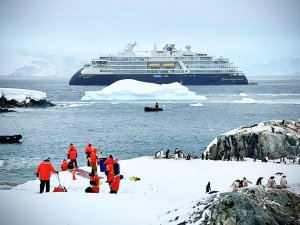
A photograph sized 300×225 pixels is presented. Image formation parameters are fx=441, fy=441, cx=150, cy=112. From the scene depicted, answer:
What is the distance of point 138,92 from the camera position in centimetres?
6750

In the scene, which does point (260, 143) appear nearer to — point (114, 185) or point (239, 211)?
point (114, 185)

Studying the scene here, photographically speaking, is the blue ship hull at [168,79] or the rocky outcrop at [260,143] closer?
the rocky outcrop at [260,143]

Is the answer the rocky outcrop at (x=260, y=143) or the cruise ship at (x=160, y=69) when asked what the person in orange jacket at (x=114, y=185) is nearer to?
the rocky outcrop at (x=260, y=143)

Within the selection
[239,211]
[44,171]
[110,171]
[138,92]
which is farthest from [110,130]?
[138,92]

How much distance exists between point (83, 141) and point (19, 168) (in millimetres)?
10379

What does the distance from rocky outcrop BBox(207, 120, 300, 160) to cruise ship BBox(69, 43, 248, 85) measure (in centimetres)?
8642

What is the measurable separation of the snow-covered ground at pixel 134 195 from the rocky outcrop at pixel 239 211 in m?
0.47

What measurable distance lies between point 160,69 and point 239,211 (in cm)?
10005

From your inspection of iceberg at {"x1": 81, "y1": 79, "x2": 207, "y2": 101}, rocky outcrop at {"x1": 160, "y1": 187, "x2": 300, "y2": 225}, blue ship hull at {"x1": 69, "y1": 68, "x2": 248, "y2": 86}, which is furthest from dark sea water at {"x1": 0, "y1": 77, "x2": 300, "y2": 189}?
blue ship hull at {"x1": 69, "y1": 68, "x2": 248, "y2": 86}

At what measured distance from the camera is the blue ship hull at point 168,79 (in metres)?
106

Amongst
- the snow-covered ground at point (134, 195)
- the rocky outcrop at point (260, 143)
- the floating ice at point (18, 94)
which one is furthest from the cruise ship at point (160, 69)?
the snow-covered ground at point (134, 195)

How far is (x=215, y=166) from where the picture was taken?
1512 centimetres

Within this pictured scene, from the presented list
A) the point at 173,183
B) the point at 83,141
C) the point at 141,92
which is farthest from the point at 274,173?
the point at 141,92

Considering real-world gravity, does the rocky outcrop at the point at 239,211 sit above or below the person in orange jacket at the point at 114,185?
above
